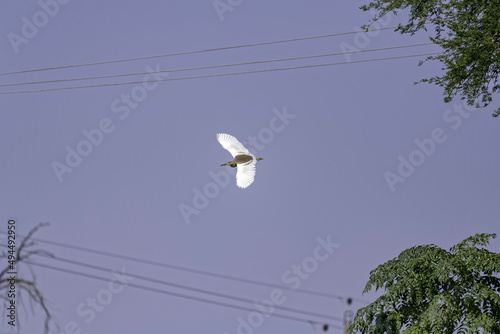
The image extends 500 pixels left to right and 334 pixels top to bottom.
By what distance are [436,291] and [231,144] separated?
5.07 metres

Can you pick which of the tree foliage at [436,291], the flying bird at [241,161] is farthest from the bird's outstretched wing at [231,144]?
the tree foliage at [436,291]

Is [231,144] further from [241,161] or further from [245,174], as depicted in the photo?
[245,174]

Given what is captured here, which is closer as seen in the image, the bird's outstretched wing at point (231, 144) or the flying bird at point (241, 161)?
the flying bird at point (241, 161)

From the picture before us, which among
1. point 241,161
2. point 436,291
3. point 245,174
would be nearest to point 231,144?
point 241,161

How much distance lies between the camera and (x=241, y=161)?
1102 cm

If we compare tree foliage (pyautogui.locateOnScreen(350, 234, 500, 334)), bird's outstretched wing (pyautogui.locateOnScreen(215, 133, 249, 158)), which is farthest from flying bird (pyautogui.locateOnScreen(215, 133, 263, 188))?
tree foliage (pyautogui.locateOnScreen(350, 234, 500, 334))

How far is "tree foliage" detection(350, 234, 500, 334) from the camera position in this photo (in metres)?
11.7

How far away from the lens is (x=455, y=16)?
12.5 metres

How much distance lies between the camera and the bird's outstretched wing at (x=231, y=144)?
11.3 m

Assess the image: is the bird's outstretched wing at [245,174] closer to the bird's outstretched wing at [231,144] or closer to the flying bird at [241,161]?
the flying bird at [241,161]

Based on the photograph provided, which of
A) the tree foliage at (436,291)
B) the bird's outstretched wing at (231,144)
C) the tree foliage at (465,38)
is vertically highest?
the tree foliage at (465,38)

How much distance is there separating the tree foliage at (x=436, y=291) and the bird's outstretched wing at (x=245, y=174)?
3991mm

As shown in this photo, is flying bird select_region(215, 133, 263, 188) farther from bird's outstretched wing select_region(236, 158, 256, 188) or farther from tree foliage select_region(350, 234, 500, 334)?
tree foliage select_region(350, 234, 500, 334)

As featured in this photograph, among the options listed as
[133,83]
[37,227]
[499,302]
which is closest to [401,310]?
[499,302]
